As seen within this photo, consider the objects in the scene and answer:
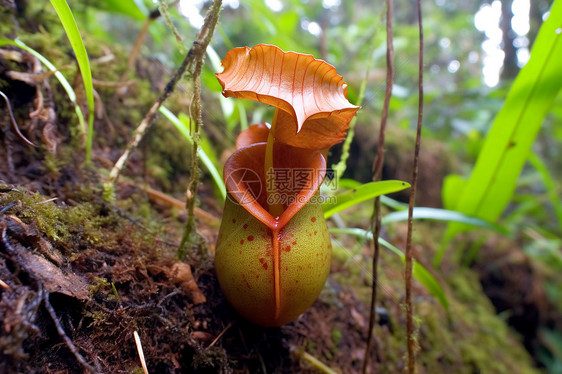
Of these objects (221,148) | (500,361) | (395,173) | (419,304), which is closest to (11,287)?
(221,148)

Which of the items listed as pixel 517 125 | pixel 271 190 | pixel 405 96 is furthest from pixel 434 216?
pixel 405 96

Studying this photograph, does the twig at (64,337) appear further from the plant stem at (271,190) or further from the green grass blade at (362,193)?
the green grass blade at (362,193)

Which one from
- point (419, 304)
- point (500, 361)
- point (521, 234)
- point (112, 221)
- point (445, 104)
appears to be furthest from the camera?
point (445, 104)

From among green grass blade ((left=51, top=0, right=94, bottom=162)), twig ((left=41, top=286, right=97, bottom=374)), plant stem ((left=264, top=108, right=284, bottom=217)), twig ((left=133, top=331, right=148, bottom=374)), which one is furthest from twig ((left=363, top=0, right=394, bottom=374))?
green grass blade ((left=51, top=0, right=94, bottom=162))

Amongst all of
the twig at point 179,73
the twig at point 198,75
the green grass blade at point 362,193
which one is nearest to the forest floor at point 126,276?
the twig at point 179,73

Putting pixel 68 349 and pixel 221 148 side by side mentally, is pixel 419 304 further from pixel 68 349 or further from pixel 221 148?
pixel 68 349

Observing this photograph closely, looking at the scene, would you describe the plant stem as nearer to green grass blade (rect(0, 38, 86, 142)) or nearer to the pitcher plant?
the pitcher plant

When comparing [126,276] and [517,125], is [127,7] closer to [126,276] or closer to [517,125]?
[126,276]
